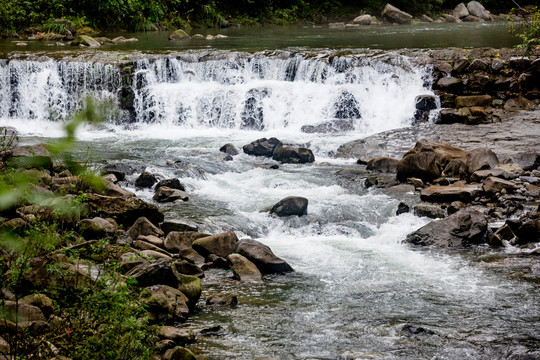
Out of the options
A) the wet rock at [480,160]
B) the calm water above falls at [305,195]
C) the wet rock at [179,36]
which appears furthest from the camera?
the wet rock at [179,36]

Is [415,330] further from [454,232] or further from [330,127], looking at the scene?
[330,127]

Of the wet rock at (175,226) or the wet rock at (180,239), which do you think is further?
the wet rock at (175,226)

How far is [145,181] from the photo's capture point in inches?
427

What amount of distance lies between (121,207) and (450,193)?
209 inches

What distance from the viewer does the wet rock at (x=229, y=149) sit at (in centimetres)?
1341

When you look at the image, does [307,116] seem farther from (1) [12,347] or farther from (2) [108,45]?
(1) [12,347]

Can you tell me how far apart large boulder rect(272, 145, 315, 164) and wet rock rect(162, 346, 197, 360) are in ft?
28.2

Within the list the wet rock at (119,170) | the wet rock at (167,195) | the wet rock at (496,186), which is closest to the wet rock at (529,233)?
the wet rock at (496,186)

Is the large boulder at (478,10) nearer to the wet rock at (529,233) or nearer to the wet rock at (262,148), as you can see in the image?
the wet rock at (262,148)

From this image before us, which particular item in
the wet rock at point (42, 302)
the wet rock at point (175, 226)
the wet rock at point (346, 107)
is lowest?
the wet rock at point (175, 226)

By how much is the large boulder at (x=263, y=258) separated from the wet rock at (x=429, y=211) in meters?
3.07

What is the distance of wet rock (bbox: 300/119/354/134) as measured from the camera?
15.4 m

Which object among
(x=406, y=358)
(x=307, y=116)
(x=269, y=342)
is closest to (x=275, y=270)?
(x=269, y=342)

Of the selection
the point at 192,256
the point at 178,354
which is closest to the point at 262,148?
the point at 192,256
